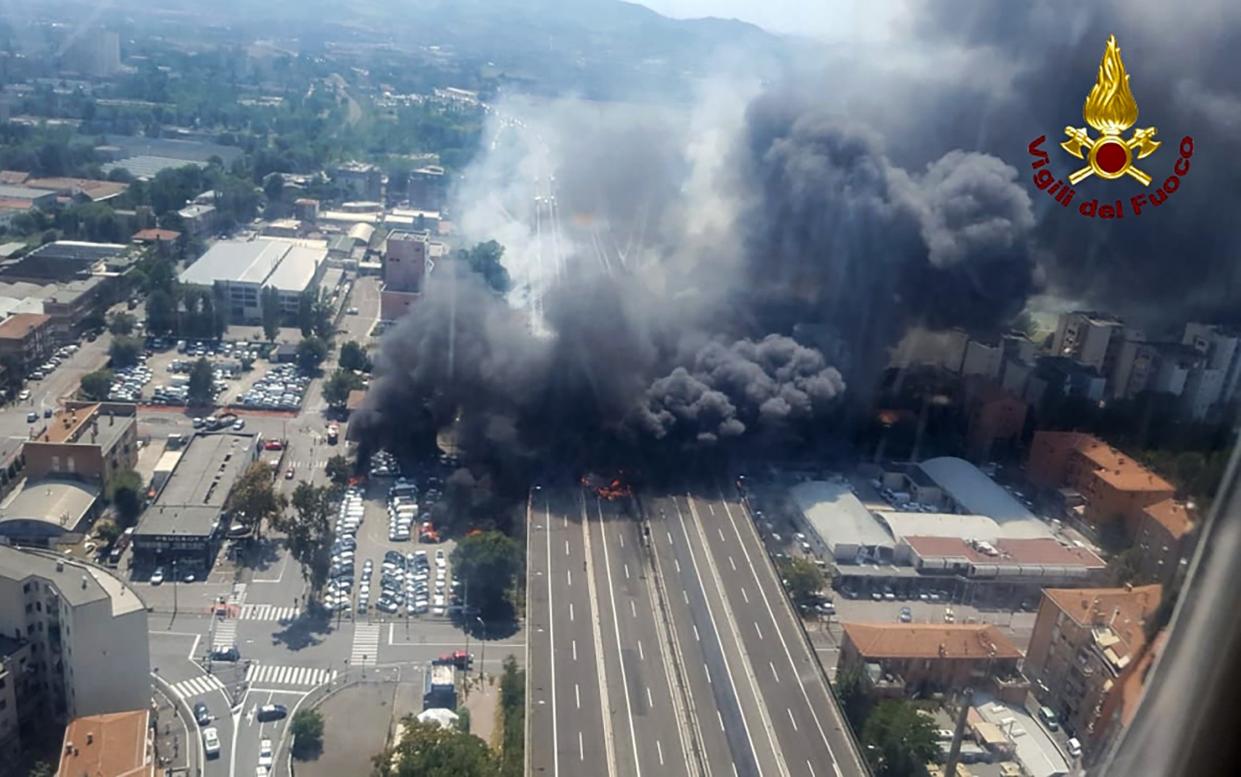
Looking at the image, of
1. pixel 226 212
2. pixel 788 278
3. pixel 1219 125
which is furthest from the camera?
pixel 226 212

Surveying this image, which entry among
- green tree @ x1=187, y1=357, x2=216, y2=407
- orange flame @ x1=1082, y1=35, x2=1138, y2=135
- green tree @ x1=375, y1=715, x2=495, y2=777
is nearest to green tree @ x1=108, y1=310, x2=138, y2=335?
green tree @ x1=187, y1=357, x2=216, y2=407

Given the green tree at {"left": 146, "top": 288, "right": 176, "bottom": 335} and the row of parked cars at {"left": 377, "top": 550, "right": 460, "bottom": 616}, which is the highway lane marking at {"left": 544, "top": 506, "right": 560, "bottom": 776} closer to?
the row of parked cars at {"left": 377, "top": 550, "right": 460, "bottom": 616}

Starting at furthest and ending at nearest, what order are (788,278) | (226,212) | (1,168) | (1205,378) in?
(1,168) < (226,212) < (788,278) < (1205,378)

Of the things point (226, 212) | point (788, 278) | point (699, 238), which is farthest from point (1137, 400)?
point (226, 212)

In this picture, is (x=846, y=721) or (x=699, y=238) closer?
(x=846, y=721)

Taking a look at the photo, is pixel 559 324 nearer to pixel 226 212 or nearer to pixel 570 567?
pixel 570 567

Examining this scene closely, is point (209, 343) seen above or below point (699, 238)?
below

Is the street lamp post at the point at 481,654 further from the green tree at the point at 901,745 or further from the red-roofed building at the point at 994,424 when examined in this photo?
the red-roofed building at the point at 994,424

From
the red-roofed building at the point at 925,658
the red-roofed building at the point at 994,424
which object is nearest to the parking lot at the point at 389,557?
the red-roofed building at the point at 925,658
